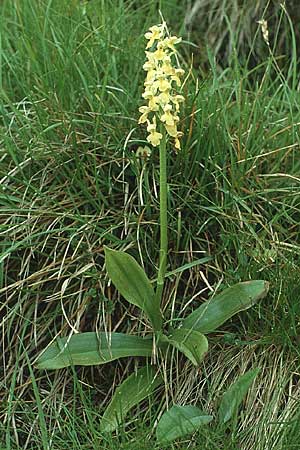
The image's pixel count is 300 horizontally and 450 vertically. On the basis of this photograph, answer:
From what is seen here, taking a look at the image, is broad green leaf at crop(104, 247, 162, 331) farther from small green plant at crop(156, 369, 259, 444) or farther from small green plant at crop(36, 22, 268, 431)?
small green plant at crop(156, 369, 259, 444)

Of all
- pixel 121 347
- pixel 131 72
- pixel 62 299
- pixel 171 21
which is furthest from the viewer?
pixel 171 21

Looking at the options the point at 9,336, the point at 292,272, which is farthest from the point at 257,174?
the point at 9,336

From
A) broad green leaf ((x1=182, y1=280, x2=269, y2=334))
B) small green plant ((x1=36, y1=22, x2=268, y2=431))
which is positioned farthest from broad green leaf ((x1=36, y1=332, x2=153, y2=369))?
broad green leaf ((x1=182, y1=280, x2=269, y2=334))

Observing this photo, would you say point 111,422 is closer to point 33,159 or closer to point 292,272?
point 292,272

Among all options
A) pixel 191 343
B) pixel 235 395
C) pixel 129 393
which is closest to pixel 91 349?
pixel 129 393

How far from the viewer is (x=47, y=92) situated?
2236 mm

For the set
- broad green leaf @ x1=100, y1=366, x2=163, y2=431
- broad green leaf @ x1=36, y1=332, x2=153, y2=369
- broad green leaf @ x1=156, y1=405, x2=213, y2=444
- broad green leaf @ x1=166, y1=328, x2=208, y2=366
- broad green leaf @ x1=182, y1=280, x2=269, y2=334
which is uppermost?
broad green leaf @ x1=182, y1=280, x2=269, y2=334

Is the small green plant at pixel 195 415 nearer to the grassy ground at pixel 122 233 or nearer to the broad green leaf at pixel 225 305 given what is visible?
the grassy ground at pixel 122 233

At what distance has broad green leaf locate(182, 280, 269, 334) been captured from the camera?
71.2 inches

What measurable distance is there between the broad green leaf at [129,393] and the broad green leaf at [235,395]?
18cm

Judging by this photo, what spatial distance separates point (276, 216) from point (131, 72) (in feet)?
2.30

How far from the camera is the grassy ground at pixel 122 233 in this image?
185 cm

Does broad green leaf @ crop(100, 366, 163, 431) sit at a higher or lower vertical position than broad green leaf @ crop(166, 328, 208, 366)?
lower

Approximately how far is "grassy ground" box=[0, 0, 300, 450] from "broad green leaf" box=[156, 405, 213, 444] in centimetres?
3
